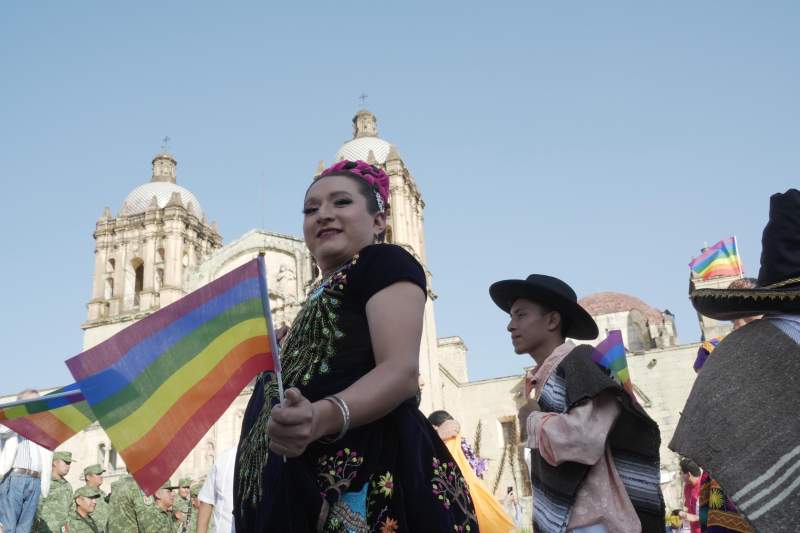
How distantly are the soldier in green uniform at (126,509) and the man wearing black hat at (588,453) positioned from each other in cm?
685

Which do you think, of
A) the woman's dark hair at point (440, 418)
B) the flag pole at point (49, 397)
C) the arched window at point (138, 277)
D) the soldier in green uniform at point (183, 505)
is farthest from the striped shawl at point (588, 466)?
the arched window at point (138, 277)

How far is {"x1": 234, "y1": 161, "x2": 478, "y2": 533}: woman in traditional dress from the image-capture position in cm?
199

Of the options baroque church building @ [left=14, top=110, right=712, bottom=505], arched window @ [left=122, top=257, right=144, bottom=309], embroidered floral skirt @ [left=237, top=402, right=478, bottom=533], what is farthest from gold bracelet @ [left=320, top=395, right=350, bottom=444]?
arched window @ [left=122, top=257, right=144, bottom=309]

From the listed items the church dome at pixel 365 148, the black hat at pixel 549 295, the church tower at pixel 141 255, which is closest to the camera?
the black hat at pixel 549 295

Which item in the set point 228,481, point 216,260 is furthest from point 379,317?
point 216,260

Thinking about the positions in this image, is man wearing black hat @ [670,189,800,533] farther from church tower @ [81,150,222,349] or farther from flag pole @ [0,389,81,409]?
church tower @ [81,150,222,349]

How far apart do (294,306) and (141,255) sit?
9.79 m

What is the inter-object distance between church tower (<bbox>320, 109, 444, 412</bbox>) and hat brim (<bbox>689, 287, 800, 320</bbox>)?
86.7 feet

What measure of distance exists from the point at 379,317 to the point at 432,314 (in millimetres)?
29613

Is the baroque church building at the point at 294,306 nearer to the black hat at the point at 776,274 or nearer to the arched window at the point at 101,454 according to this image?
the arched window at the point at 101,454

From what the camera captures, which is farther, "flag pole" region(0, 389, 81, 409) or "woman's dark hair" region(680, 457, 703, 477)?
"woman's dark hair" region(680, 457, 703, 477)

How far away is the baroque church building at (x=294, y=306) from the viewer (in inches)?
1261

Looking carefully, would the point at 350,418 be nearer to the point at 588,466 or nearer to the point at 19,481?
the point at 588,466

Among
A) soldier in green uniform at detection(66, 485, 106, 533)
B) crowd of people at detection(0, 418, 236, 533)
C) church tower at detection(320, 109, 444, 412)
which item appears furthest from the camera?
church tower at detection(320, 109, 444, 412)
